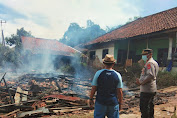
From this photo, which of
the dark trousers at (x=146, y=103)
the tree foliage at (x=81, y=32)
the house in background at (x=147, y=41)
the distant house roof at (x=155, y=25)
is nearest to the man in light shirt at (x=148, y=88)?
the dark trousers at (x=146, y=103)

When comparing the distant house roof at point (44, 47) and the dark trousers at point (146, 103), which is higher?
the distant house roof at point (44, 47)

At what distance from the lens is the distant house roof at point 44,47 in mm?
21459

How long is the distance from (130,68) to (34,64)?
1420 centimetres

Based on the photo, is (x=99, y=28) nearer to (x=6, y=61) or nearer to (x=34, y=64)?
(x=34, y=64)

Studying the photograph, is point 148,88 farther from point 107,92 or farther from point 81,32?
point 81,32

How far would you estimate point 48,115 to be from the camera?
15.6ft

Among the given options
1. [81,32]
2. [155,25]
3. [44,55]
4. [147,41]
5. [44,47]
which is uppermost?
[81,32]

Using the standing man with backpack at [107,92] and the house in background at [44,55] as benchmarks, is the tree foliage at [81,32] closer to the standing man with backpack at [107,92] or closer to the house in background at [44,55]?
the house in background at [44,55]

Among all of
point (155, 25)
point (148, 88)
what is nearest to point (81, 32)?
point (155, 25)

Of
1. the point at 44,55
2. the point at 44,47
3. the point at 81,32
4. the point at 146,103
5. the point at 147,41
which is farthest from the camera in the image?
the point at 81,32

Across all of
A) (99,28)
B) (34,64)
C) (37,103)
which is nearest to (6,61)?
(34,64)

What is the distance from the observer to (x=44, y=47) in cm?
2284

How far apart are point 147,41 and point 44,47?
17.2 m

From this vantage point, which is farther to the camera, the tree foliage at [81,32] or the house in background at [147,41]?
the tree foliage at [81,32]
